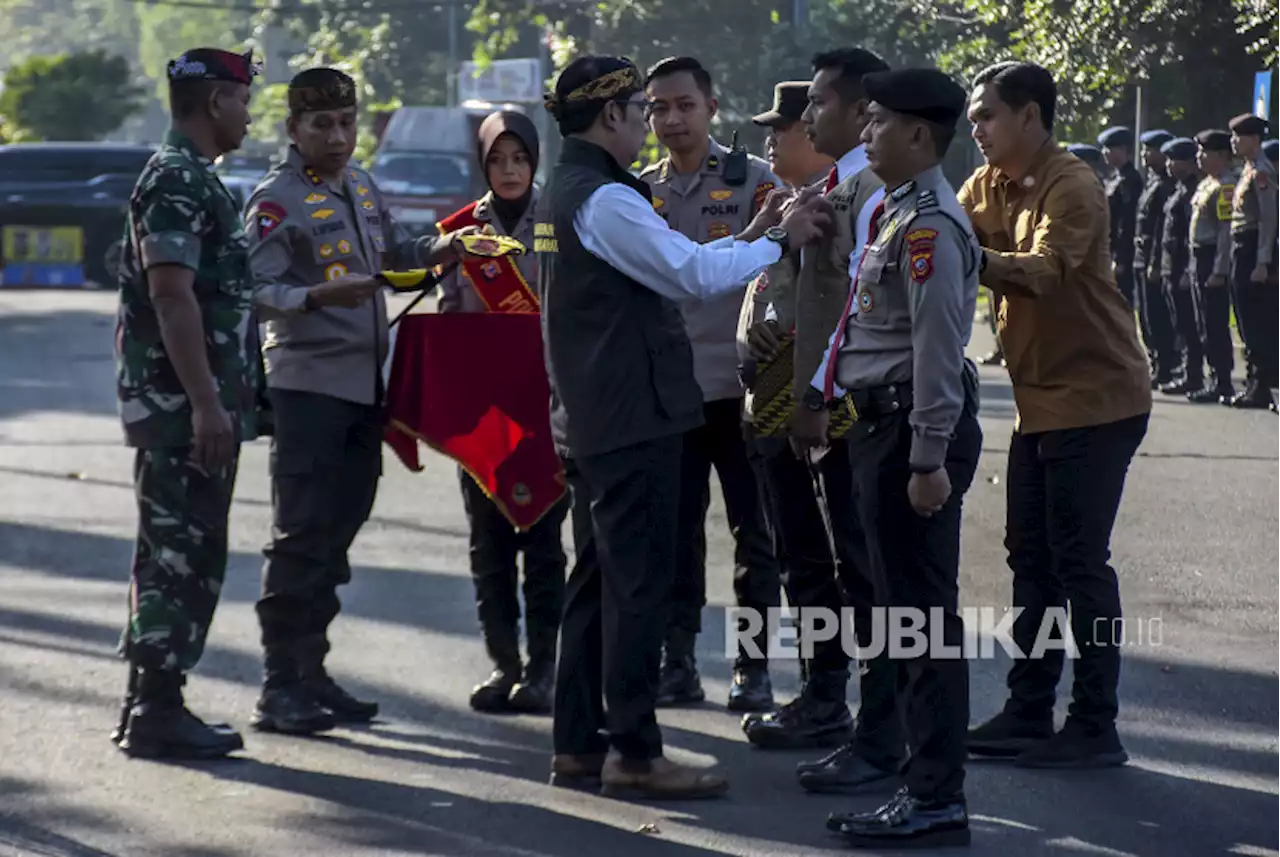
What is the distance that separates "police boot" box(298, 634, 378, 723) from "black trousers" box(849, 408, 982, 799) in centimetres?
204

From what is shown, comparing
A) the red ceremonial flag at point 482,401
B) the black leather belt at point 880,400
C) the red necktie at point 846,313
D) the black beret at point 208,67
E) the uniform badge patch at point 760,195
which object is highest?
the black beret at point 208,67

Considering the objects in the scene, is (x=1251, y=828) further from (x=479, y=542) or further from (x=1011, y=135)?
(x=479, y=542)

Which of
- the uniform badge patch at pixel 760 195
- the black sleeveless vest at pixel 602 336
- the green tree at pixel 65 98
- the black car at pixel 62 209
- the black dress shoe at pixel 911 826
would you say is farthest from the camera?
the green tree at pixel 65 98

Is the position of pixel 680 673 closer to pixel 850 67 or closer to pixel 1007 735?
pixel 1007 735

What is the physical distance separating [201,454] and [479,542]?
4.09 feet

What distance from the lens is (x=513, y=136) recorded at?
23.1 feet

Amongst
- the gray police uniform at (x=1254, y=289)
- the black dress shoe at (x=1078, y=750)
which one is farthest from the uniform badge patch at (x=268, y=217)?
the gray police uniform at (x=1254, y=289)

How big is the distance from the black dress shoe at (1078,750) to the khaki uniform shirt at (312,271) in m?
2.26

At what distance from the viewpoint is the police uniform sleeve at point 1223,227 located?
16.1 meters

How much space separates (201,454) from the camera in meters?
6.27

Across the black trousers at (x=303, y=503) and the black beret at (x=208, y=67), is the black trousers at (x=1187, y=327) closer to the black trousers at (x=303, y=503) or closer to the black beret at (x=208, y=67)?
the black trousers at (x=303, y=503)

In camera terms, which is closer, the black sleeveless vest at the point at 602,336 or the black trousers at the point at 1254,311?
the black sleeveless vest at the point at 602,336

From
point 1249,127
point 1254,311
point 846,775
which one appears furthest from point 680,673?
point 1254,311

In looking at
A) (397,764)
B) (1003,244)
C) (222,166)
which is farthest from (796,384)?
(222,166)
